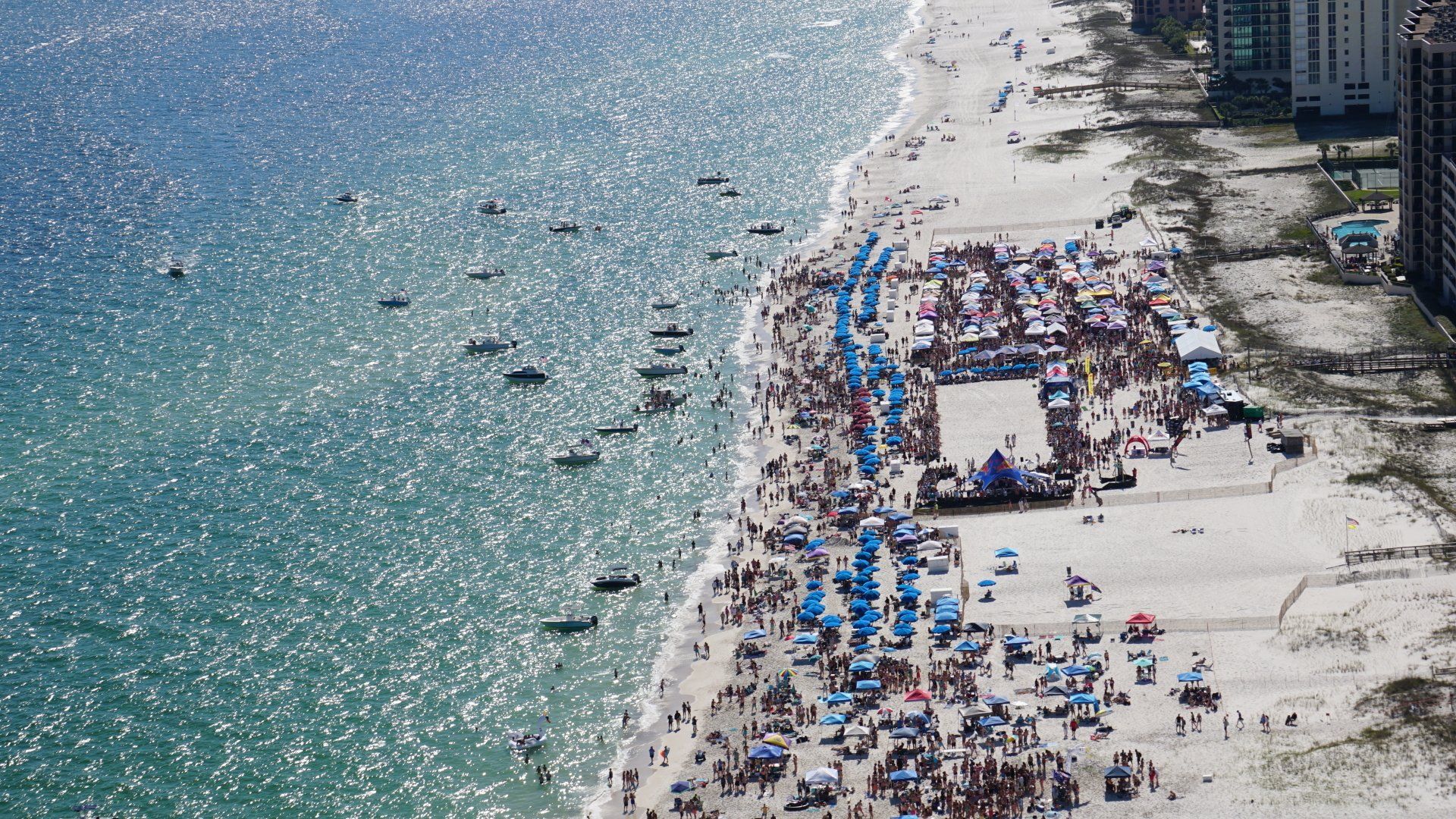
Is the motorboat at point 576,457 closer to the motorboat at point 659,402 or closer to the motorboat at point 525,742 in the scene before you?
the motorboat at point 659,402

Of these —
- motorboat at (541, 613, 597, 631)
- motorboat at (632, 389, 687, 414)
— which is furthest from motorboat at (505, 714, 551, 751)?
motorboat at (632, 389, 687, 414)

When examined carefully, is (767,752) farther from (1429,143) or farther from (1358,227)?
(1358,227)

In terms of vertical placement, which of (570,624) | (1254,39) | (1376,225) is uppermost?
(1254,39)

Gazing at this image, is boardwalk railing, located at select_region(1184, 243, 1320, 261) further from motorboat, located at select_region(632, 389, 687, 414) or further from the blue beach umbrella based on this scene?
the blue beach umbrella

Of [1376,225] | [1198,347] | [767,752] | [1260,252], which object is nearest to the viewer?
[767,752]

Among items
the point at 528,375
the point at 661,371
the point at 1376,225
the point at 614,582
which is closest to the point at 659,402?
the point at 661,371

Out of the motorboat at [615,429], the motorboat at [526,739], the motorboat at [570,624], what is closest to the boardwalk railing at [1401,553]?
the motorboat at [570,624]
